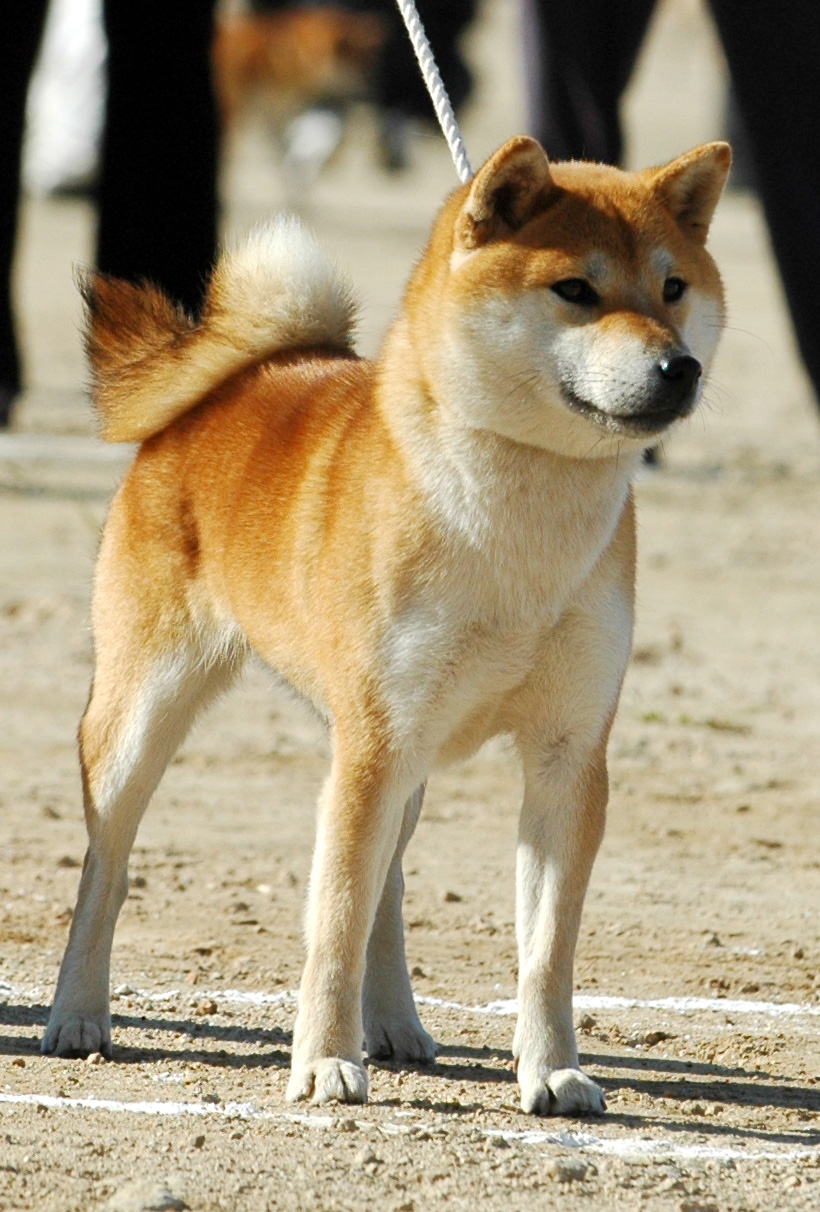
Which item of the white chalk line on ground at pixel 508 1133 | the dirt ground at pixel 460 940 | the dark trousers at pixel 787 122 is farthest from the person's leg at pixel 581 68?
the white chalk line on ground at pixel 508 1133

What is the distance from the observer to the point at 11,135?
30.6 feet

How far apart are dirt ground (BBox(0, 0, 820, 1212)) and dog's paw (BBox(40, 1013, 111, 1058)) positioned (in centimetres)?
6

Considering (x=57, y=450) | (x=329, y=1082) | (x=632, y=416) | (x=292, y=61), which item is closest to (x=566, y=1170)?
(x=329, y=1082)

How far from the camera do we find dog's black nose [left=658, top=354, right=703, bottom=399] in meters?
3.20

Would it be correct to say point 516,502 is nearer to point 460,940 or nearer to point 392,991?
point 392,991

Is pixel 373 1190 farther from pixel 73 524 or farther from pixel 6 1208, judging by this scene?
pixel 73 524

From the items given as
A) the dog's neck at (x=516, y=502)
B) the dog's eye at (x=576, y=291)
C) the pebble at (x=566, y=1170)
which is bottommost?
the pebble at (x=566, y=1170)

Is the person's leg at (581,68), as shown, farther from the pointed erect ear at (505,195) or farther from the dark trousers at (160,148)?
the pointed erect ear at (505,195)

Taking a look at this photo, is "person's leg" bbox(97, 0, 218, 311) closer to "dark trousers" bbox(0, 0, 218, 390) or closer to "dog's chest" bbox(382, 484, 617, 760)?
"dark trousers" bbox(0, 0, 218, 390)

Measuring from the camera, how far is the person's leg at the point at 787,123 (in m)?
6.12

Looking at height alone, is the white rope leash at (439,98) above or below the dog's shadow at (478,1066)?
above

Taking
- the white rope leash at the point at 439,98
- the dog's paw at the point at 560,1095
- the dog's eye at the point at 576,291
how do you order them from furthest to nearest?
1. the white rope leash at the point at 439,98
2. the dog's paw at the point at 560,1095
3. the dog's eye at the point at 576,291

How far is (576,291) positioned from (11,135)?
21.6ft

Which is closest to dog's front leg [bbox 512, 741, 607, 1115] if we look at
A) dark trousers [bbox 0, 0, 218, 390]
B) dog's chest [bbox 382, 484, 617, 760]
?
dog's chest [bbox 382, 484, 617, 760]
